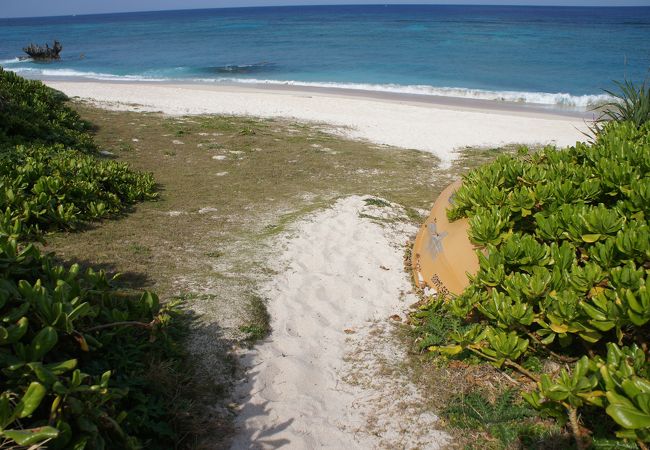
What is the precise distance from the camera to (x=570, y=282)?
2898mm

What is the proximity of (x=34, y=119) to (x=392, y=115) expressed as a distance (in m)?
10.3

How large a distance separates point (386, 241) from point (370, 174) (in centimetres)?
312

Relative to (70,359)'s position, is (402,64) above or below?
above

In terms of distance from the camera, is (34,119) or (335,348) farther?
(34,119)

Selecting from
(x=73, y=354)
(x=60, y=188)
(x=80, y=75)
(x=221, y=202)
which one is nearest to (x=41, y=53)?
(x=80, y=75)

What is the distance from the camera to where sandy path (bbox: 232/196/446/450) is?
2.90 metres

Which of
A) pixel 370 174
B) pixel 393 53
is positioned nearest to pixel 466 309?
pixel 370 174

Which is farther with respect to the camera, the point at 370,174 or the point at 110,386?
the point at 370,174

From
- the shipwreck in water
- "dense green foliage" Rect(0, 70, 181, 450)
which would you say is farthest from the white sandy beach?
the shipwreck in water

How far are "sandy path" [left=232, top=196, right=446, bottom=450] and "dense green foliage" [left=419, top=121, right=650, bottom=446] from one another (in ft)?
1.94

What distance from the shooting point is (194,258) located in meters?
5.01

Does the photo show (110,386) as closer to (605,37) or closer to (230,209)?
(230,209)

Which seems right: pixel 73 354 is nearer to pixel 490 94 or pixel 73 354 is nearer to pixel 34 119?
pixel 34 119

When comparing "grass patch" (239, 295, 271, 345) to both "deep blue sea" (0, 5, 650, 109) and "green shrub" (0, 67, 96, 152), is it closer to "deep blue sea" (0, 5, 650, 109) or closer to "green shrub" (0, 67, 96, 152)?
"green shrub" (0, 67, 96, 152)
